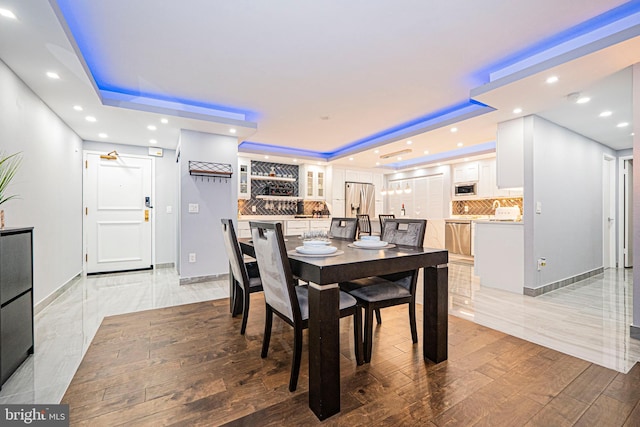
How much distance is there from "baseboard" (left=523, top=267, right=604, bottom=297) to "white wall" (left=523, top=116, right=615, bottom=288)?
54 mm

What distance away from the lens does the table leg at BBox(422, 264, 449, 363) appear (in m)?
1.91

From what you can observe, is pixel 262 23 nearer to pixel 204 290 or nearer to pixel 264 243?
pixel 264 243

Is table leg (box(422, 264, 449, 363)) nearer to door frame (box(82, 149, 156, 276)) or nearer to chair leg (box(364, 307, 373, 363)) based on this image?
chair leg (box(364, 307, 373, 363))

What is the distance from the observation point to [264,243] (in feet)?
5.57

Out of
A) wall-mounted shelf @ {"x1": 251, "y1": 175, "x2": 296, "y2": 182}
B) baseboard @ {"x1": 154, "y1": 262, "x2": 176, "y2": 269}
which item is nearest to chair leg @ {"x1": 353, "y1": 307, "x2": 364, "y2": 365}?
baseboard @ {"x1": 154, "y1": 262, "x2": 176, "y2": 269}

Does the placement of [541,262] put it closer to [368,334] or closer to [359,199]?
[368,334]

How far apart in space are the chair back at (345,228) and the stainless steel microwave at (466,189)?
450 centimetres

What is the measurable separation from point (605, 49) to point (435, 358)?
2578 millimetres

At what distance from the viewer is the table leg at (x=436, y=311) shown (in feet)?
6.28

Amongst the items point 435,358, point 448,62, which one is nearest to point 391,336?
point 435,358

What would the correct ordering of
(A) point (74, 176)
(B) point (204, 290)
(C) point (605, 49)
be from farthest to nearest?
1. (A) point (74, 176)
2. (B) point (204, 290)
3. (C) point (605, 49)

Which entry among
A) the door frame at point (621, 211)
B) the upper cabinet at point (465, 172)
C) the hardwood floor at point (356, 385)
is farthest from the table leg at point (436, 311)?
the door frame at point (621, 211)

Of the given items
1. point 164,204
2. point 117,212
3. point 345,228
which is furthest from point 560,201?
point 117,212

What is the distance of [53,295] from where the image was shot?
3.37 m
